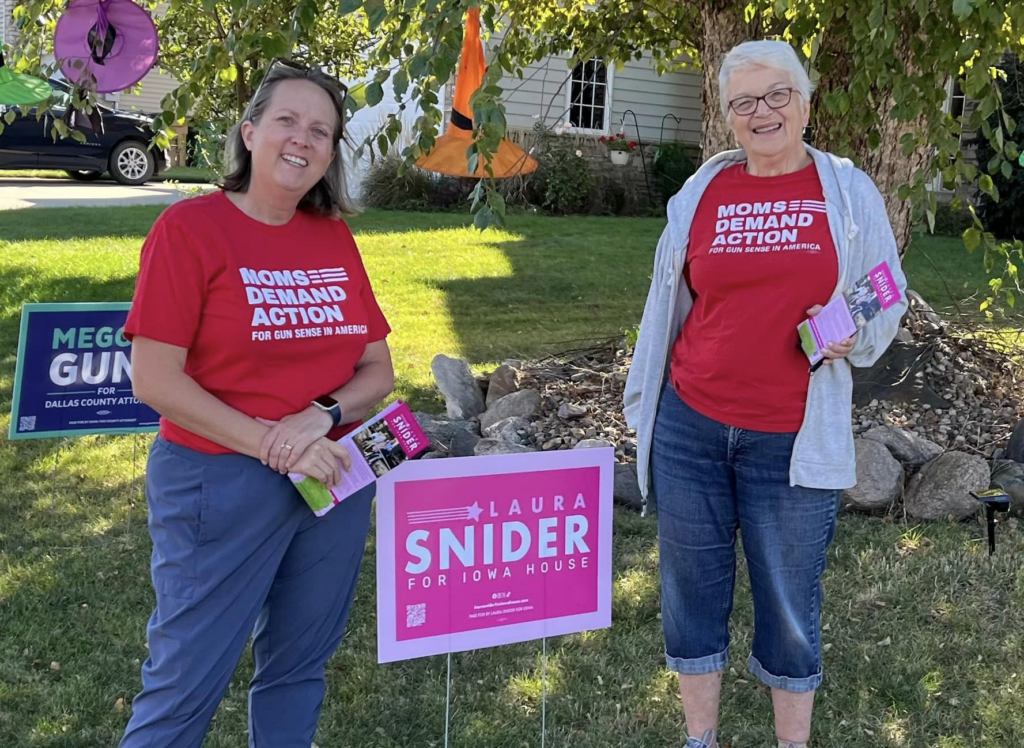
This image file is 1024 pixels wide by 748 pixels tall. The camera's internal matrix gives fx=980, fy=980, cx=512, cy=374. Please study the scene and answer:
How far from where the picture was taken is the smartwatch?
217cm

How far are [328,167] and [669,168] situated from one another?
47.7 feet

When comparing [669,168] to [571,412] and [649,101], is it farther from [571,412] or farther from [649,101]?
[571,412]

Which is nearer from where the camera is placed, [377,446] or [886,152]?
[377,446]

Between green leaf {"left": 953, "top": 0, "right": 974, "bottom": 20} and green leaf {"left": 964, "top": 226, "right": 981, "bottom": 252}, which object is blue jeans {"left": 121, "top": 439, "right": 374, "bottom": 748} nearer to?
green leaf {"left": 953, "top": 0, "right": 974, "bottom": 20}

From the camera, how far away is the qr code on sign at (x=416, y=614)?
253 cm

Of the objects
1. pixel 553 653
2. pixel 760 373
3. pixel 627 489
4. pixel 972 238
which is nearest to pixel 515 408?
pixel 627 489

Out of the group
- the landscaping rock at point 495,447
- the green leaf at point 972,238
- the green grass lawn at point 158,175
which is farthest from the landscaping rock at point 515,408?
the green grass lawn at point 158,175

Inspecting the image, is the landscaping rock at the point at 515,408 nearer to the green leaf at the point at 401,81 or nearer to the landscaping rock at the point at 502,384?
the landscaping rock at the point at 502,384

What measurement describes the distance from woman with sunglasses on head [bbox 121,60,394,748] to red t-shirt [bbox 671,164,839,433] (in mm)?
888

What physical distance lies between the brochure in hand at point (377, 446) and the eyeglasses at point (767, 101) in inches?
43.5

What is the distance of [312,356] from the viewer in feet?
7.09

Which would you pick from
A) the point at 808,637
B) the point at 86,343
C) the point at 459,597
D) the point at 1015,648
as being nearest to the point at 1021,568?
the point at 1015,648

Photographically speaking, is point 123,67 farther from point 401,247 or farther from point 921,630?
point 401,247

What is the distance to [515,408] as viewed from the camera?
564 centimetres
